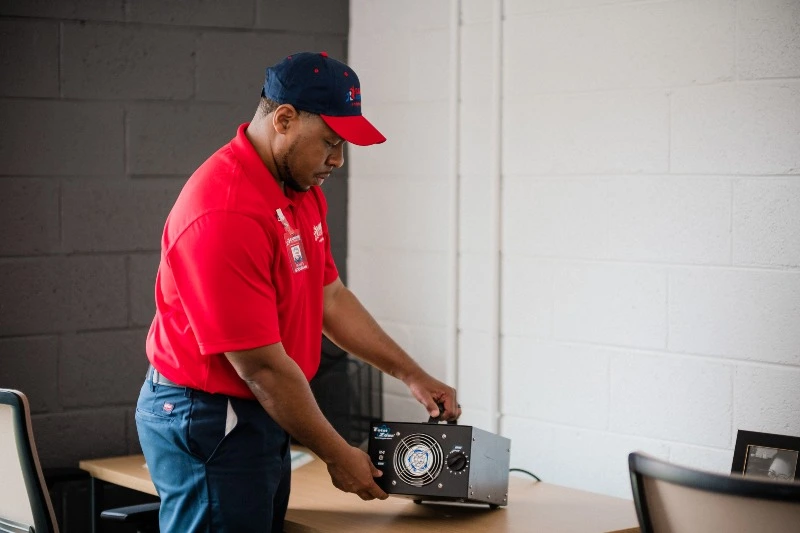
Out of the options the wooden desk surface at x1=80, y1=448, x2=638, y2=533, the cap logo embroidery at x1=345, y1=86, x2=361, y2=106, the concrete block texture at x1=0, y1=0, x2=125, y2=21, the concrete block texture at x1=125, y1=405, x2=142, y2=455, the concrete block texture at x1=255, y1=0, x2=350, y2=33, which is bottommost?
the wooden desk surface at x1=80, y1=448, x2=638, y2=533

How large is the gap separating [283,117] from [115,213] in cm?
109

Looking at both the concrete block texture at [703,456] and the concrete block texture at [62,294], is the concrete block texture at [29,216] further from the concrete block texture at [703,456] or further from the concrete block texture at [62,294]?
the concrete block texture at [703,456]

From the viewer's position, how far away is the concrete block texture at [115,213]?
308 centimetres

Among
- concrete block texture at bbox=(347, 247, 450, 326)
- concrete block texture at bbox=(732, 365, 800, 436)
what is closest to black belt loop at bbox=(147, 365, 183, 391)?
concrete block texture at bbox=(347, 247, 450, 326)

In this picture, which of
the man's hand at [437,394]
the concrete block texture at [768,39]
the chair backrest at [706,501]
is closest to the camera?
the chair backrest at [706,501]

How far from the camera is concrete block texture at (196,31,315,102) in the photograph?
331cm

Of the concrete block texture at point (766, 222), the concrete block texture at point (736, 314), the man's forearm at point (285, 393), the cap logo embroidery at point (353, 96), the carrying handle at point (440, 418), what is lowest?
the carrying handle at point (440, 418)

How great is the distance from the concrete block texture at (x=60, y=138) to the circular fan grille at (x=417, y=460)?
51.2 inches

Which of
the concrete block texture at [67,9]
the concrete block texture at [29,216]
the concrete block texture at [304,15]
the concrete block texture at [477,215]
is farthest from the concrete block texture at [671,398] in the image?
the concrete block texture at [67,9]

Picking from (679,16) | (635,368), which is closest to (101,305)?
(635,368)

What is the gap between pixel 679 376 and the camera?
273cm

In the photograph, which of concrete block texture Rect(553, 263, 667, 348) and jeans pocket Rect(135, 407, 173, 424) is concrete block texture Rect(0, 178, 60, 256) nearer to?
jeans pocket Rect(135, 407, 173, 424)

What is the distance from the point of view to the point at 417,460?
243 cm

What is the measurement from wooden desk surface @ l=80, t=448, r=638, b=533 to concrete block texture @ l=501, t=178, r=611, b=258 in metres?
0.65
